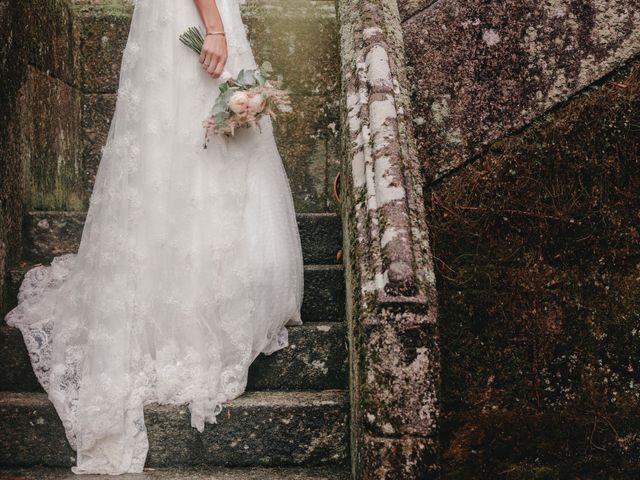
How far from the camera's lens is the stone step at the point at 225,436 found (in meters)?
2.92

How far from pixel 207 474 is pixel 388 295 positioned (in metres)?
1.15

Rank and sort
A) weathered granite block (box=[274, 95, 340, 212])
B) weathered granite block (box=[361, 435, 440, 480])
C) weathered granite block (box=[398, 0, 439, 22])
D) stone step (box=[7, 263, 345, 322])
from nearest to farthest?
weathered granite block (box=[361, 435, 440, 480]), stone step (box=[7, 263, 345, 322]), weathered granite block (box=[398, 0, 439, 22]), weathered granite block (box=[274, 95, 340, 212])

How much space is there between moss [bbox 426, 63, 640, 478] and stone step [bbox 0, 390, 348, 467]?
29.0 inches

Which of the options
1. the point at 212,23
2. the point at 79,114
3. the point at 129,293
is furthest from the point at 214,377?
the point at 79,114

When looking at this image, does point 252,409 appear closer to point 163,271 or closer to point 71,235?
point 163,271

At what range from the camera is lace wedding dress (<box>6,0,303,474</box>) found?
2.94m

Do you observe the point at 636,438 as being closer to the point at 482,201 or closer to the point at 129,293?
the point at 482,201

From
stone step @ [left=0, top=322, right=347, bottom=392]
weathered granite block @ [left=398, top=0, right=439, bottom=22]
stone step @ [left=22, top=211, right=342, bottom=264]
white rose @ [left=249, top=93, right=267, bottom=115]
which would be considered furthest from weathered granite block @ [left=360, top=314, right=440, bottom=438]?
weathered granite block @ [left=398, top=0, right=439, bottom=22]

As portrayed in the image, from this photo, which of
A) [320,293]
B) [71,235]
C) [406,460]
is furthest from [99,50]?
[406,460]

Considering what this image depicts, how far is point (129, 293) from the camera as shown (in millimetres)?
3115

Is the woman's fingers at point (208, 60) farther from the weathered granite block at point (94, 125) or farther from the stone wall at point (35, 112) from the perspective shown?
the weathered granite block at point (94, 125)

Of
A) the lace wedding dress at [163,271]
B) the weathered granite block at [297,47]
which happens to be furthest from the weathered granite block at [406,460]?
the weathered granite block at [297,47]

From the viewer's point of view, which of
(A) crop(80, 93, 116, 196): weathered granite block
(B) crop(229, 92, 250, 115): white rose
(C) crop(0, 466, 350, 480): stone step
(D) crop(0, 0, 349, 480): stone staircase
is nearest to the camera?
(C) crop(0, 466, 350, 480): stone step

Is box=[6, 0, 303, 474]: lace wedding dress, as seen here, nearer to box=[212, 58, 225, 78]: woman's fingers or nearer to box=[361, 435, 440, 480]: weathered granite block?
box=[212, 58, 225, 78]: woman's fingers
